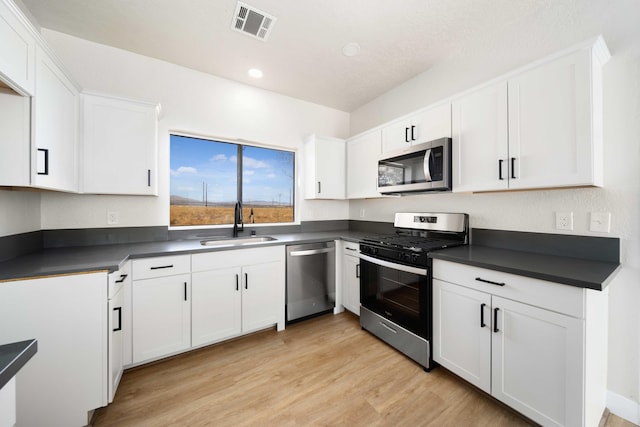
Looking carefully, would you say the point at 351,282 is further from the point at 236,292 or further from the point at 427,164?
the point at 427,164

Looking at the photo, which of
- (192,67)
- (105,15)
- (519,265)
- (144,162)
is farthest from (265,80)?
(519,265)

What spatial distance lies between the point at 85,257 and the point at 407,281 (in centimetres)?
239

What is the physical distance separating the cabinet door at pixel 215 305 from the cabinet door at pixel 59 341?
0.68 m

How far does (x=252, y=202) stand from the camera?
10.2 feet

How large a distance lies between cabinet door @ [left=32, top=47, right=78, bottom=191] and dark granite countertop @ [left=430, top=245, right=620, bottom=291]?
2.64 metres

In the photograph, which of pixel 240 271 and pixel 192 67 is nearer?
Answer: pixel 240 271

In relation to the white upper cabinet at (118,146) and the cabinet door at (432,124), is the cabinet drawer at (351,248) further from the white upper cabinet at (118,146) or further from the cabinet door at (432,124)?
the white upper cabinet at (118,146)

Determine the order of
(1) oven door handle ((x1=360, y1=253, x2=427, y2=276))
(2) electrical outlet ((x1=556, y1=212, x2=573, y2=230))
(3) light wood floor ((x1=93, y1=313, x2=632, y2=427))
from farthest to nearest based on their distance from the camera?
(1) oven door handle ((x1=360, y1=253, x2=427, y2=276)), (2) electrical outlet ((x1=556, y1=212, x2=573, y2=230)), (3) light wood floor ((x1=93, y1=313, x2=632, y2=427))

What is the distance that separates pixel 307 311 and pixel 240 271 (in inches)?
35.5

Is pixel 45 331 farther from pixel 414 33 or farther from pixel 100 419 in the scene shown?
pixel 414 33

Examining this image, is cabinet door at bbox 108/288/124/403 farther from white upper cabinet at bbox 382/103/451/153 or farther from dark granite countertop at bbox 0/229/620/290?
white upper cabinet at bbox 382/103/451/153

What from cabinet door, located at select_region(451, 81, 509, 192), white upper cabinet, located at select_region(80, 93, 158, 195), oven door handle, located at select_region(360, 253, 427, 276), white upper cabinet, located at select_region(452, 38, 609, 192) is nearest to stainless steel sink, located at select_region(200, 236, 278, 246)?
white upper cabinet, located at select_region(80, 93, 158, 195)

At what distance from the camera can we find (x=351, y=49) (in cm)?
231

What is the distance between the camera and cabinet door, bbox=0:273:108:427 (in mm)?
1288
